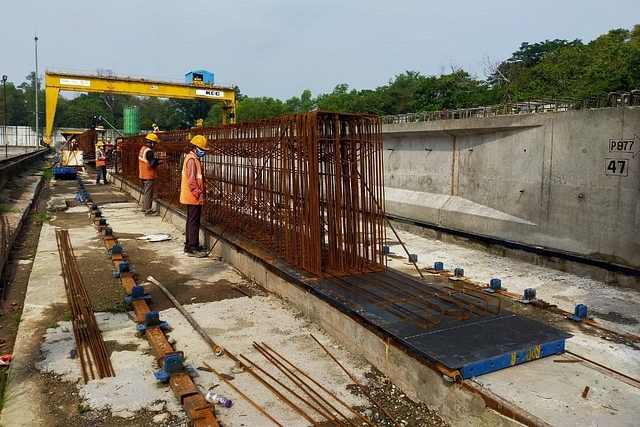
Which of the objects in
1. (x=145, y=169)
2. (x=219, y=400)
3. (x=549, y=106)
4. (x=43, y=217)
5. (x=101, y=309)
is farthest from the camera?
(x=145, y=169)

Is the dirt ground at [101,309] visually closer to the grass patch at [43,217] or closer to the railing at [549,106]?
the grass patch at [43,217]

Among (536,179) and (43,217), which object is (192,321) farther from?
(43,217)

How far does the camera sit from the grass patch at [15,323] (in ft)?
17.3

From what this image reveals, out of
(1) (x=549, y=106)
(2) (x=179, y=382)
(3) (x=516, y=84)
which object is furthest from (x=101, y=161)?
(3) (x=516, y=84)

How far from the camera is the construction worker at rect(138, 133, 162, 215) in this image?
40.8ft

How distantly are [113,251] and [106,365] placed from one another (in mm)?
4133

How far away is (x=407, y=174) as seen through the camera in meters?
12.1

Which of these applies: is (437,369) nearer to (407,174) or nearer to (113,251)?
(113,251)

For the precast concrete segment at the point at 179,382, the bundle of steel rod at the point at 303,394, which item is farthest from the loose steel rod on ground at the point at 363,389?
the precast concrete segment at the point at 179,382

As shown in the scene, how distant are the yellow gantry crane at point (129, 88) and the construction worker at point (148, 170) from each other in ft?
65.0

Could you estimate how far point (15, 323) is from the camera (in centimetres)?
546

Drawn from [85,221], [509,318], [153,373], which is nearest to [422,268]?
[509,318]

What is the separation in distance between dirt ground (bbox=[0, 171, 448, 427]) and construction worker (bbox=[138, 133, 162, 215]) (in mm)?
2097

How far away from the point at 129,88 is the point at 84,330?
29720 mm
